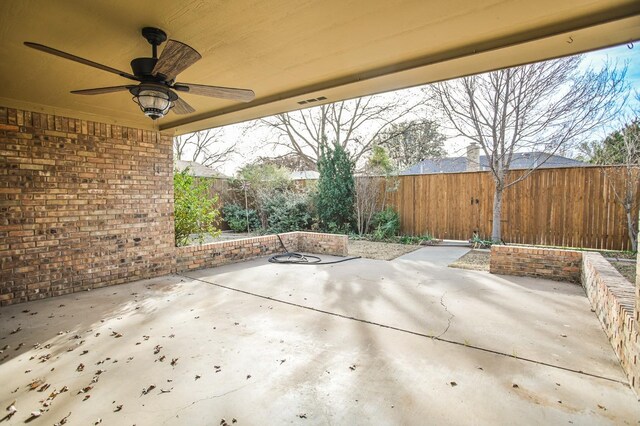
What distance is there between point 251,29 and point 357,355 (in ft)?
8.55

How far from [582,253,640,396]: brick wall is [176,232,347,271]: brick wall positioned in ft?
13.4

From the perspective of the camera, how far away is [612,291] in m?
2.70

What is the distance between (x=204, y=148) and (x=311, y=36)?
59.5 ft

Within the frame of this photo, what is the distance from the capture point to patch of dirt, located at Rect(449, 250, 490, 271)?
5.49 m

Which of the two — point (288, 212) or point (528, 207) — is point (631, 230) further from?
point (288, 212)

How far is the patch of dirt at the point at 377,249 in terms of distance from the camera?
6691mm

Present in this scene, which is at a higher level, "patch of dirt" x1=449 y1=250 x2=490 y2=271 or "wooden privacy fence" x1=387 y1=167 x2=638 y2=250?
"wooden privacy fence" x1=387 y1=167 x2=638 y2=250

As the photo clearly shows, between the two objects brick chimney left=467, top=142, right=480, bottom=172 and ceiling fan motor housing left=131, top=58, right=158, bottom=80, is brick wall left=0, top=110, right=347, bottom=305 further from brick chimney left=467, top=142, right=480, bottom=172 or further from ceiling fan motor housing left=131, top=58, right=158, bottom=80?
brick chimney left=467, top=142, right=480, bottom=172

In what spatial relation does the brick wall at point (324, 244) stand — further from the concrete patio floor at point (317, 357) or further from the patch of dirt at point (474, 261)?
the concrete patio floor at point (317, 357)

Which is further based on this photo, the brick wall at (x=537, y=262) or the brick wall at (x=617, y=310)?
the brick wall at (x=537, y=262)

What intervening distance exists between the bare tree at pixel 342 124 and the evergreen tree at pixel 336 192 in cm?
259

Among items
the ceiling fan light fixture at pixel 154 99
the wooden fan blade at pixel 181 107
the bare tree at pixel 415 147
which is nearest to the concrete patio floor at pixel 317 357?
the ceiling fan light fixture at pixel 154 99

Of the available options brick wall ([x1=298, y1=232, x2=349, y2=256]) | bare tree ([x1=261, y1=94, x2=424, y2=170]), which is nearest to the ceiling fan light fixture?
brick wall ([x1=298, y1=232, x2=349, y2=256])

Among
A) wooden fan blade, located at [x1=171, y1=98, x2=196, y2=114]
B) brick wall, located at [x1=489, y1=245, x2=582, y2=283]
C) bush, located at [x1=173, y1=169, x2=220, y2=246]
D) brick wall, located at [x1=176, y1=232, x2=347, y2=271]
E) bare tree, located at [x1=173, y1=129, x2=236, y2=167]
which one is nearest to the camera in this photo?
wooden fan blade, located at [x1=171, y1=98, x2=196, y2=114]
